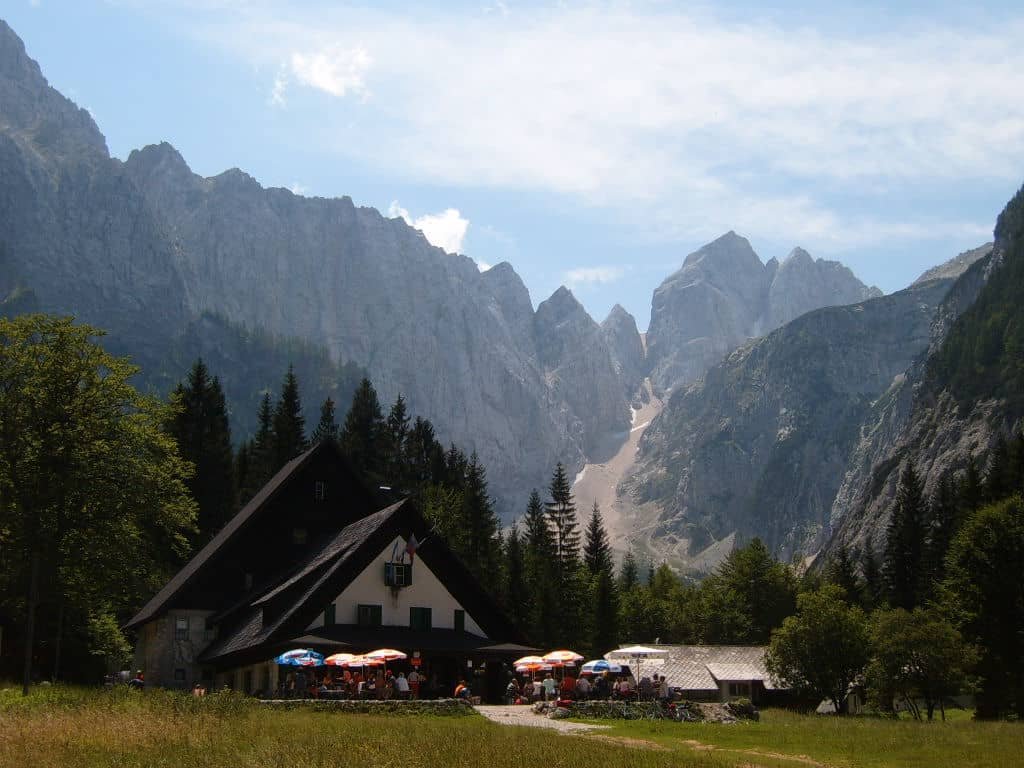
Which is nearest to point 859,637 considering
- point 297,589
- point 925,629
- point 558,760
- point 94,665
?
point 925,629

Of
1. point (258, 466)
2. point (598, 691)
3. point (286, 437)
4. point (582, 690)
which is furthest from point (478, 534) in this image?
point (582, 690)

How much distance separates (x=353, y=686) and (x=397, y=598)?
10.3 metres

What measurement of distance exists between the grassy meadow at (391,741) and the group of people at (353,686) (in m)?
6.89

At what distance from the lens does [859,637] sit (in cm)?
7269

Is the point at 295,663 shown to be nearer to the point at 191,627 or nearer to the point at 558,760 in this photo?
the point at 191,627

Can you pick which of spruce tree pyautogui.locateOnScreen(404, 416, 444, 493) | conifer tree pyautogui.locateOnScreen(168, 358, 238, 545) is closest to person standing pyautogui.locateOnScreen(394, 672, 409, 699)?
conifer tree pyautogui.locateOnScreen(168, 358, 238, 545)

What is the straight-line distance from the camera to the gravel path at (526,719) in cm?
3597

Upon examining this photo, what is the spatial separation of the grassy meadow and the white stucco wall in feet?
54.4

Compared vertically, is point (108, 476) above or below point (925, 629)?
above

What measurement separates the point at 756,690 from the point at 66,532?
52.6 meters

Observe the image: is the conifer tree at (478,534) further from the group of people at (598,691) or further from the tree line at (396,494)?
the group of people at (598,691)

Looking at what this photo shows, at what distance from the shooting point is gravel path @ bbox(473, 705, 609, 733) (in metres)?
36.0

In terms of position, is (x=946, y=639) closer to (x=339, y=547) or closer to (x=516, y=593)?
(x=339, y=547)

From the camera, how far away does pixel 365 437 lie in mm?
117438
